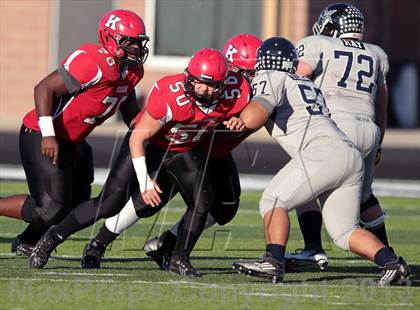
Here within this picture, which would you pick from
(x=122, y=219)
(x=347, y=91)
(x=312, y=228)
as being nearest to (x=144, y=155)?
(x=122, y=219)

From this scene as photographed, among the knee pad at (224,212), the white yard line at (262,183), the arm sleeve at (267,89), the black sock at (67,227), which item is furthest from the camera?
the white yard line at (262,183)

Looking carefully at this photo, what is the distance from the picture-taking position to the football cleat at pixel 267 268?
22.8ft

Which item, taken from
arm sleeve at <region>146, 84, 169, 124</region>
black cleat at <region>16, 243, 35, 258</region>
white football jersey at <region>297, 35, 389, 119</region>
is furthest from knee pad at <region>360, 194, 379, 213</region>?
black cleat at <region>16, 243, 35, 258</region>

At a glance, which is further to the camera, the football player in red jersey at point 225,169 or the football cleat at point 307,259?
the football cleat at point 307,259

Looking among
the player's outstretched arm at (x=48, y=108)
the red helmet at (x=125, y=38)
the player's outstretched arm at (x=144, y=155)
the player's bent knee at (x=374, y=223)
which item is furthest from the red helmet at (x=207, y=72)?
the player's bent knee at (x=374, y=223)

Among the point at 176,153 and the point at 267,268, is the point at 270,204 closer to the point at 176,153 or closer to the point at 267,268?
the point at 267,268

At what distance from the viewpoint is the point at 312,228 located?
7.91m

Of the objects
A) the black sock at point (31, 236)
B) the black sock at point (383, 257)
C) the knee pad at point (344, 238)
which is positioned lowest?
the black sock at point (31, 236)

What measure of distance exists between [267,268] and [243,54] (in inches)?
62.7

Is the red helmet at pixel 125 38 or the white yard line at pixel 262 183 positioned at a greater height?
the red helmet at pixel 125 38

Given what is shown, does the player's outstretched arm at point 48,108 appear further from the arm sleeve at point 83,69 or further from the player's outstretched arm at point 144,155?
the player's outstretched arm at point 144,155

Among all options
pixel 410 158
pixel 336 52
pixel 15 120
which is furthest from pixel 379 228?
pixel 15 120

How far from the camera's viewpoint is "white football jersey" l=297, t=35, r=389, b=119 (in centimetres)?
780

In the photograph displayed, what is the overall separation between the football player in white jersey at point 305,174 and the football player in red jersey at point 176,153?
0.87ft
